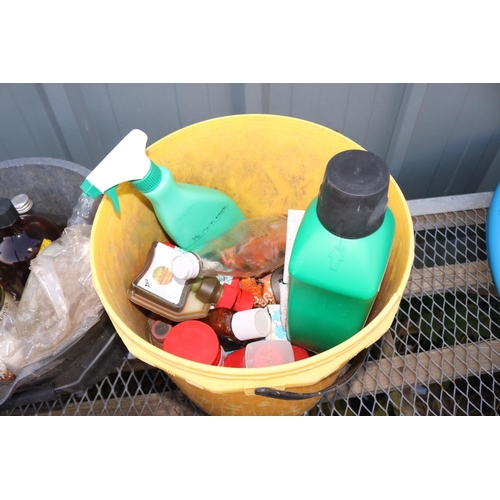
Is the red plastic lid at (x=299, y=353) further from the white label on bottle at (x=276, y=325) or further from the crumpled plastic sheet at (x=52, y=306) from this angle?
the crumpled plastic sheet at (x=52, y=306)

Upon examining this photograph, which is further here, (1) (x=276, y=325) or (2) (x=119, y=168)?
(1) (x=276, y=325)

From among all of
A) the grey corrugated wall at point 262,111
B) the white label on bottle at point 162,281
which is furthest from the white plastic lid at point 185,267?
the grey corrugated wall at point 262,111

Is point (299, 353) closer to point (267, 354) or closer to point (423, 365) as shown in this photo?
point (267, 354)

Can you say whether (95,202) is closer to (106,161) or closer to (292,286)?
(106,161)

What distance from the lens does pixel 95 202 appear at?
0.73 metres

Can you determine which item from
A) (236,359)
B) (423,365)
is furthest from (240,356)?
(423,365)

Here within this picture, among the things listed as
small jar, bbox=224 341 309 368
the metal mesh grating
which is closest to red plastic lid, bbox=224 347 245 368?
small jar, bbox=224 341 309 368

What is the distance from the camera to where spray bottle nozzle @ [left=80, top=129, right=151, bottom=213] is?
58cm

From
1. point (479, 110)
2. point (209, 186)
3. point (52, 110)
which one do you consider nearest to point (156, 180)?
point (209, 186)

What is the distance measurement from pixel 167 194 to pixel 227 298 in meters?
0.18

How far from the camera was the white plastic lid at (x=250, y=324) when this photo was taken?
0.64m

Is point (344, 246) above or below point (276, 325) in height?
above

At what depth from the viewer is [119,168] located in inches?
23.1

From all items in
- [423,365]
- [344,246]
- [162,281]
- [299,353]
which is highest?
[344,246]
